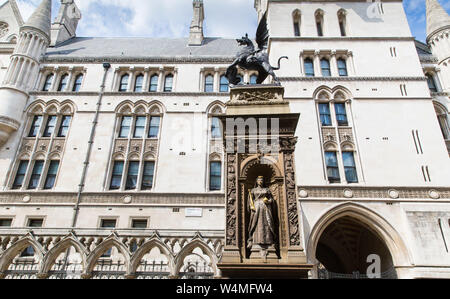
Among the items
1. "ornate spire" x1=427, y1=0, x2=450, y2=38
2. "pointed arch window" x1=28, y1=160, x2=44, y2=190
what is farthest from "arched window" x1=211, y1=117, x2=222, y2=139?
"ornate spire" x1=427, y1=0, x2=450, y2=38

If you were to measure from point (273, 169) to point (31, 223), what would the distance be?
17188mm

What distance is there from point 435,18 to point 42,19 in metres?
31.0

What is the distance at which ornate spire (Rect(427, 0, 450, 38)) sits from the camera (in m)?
22.8

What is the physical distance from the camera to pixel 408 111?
19.3 metres

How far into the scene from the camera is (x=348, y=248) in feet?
64.3

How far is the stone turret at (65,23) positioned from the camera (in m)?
27.7

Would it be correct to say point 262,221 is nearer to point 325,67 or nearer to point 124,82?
point 325,67

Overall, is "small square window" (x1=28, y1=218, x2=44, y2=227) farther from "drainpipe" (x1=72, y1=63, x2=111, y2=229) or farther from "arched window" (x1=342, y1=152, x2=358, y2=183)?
"arched window" (x1=342, y1=152, x2=358, y2=183)

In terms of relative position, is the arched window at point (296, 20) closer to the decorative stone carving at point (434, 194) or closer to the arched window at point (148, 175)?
the decorative stone carving at point (434, 194)

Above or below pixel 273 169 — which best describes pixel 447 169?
above

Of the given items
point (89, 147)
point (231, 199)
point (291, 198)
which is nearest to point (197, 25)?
point (89, 147)

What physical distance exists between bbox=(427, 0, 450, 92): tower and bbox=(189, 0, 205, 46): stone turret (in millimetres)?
18935
